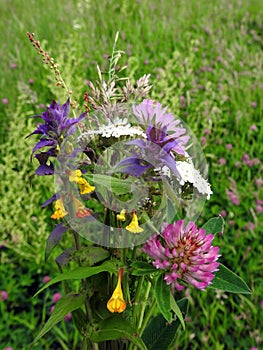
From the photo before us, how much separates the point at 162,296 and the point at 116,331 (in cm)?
14

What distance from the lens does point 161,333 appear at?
1155 mm

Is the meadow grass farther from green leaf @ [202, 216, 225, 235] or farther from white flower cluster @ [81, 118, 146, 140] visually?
Answer: white flower cluster @ [81, 118, 146, 140]

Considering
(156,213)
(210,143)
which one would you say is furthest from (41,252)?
(156,213)

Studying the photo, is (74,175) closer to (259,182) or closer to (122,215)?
(122,215)

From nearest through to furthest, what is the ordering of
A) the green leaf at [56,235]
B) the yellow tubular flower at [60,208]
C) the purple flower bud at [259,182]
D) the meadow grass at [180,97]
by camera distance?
the yellow tubular flower at [60,208], the green leaf at [56,235], the meadow grass at [180,97], the purple flower bud at [259,182]

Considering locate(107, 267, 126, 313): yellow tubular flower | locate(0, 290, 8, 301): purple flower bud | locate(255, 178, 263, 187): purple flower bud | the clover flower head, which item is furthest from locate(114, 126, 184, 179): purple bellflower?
locate(255, 178, 263, 187): purple flower bud

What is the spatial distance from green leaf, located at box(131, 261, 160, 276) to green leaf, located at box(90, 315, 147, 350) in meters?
0.12

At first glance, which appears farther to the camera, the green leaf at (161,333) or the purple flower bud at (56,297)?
the purple flower bud at (56,297)

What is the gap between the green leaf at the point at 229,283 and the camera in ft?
2.94

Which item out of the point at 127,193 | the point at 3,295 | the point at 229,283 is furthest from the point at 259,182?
the point at 127,193

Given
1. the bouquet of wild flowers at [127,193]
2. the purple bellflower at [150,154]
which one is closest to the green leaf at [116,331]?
the bouquet of wild flowers at [127,193]

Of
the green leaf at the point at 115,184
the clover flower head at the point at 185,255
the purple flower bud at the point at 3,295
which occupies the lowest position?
the purple flower bud at the point at 3,295

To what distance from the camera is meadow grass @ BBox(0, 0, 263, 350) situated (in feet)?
6.45

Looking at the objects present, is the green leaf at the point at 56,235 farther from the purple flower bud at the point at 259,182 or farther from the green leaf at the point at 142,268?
the purple flower bud at the point at 259,182
